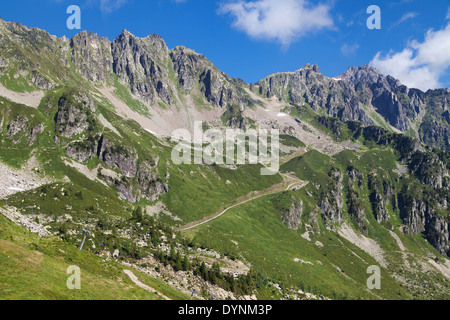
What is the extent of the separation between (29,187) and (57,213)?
184 ft

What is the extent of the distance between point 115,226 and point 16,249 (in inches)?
2561
